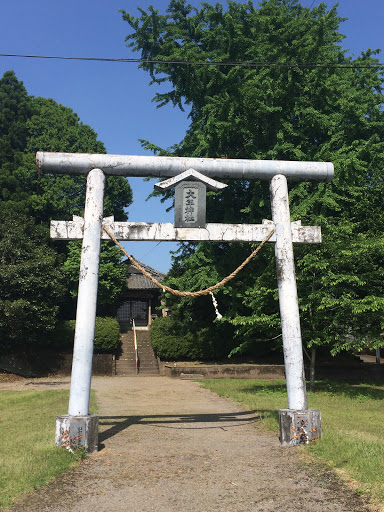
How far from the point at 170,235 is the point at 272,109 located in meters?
13.1

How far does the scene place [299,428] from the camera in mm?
6848

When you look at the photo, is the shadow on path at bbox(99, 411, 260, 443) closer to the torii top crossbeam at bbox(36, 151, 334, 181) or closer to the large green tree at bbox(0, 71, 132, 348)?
the torii top crossbeam at bbox(36, 151, 334, 181)

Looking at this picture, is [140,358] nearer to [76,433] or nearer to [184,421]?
[184,421]

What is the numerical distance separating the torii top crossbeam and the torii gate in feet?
0.06

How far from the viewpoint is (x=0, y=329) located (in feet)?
70.9

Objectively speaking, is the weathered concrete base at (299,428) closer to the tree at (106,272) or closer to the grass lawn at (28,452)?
the grass lawn at (28,452)

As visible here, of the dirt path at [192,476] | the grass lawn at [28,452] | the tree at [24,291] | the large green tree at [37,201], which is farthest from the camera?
the large green tree at [37,201]

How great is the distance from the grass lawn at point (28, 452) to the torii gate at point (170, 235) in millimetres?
541

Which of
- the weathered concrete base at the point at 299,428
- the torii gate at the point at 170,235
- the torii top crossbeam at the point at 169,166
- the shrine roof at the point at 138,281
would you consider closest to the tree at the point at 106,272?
the shrine roof at the point at 138,281

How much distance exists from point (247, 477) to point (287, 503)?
92cm

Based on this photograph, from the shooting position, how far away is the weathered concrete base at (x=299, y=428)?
6809 mm

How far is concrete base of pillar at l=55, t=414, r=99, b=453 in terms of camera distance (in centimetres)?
651

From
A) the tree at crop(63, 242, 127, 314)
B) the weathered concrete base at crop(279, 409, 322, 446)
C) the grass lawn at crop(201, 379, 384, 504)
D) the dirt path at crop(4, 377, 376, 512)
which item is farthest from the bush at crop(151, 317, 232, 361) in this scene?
the weathered concrete base at crop(279, 409, 322, 446)

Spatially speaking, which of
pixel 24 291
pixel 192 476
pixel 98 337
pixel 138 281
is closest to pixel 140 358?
pixel 98 337
